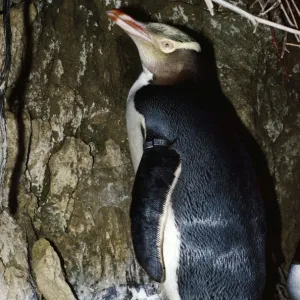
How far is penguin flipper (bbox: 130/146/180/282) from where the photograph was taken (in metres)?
1.48

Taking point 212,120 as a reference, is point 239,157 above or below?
below

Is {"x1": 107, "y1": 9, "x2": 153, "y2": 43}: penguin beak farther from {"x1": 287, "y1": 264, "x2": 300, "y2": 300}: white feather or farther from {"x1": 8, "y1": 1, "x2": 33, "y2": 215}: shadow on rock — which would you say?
{"x1": 287, "y1": 264, "x2": 300, "y2": 300}: white feather

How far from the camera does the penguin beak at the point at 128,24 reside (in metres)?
1.76

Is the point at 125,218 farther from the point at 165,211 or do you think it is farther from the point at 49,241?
the point at 165,211

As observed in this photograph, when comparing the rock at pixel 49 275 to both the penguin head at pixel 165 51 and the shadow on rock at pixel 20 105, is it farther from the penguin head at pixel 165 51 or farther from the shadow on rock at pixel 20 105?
the penguin head at pixel 165 51

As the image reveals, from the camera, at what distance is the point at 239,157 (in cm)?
162

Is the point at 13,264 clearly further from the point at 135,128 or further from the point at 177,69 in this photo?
the point at 177,69

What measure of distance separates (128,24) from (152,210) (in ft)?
2.10

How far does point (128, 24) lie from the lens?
178cm

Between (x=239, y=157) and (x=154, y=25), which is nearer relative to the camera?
(x=239, y=157)

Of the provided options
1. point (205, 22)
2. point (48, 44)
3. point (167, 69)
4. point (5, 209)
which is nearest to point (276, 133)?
point (205, 22)

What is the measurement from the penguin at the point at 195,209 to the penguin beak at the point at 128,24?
0.90ft

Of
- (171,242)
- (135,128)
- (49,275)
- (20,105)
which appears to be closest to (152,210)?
(171,242)

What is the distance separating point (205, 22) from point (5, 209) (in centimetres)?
120
